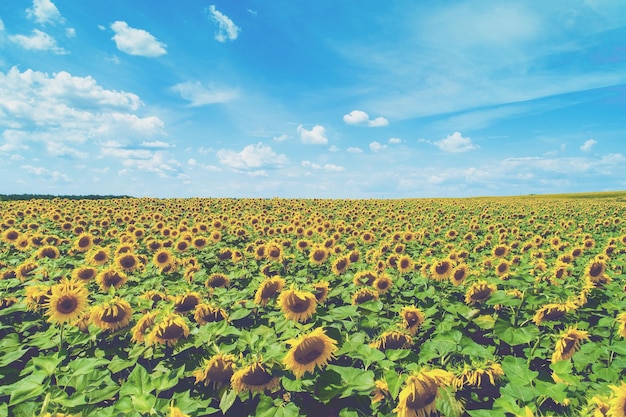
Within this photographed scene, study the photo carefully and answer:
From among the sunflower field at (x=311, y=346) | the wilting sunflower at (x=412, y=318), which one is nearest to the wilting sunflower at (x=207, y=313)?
the sunflower field at (x=311, y=346)

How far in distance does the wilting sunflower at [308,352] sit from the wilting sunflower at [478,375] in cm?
111

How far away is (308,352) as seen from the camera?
306cm

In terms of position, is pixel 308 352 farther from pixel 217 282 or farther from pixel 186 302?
pixel 217 282

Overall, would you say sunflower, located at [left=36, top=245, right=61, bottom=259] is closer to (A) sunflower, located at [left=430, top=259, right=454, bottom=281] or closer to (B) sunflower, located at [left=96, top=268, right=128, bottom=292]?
(B) sunflower, located at [left=96, top=268, right=128, bottom=292]

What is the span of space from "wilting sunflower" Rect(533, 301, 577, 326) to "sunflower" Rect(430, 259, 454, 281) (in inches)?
78.5

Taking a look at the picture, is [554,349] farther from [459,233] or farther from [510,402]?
[459,233]

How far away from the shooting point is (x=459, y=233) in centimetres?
1509

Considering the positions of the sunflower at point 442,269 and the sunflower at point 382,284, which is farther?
the sunflower at point 442,269

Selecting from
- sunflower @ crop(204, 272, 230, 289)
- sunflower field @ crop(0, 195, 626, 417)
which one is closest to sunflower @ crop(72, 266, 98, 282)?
sunflower field @ crop(0, 195, 626, 417)

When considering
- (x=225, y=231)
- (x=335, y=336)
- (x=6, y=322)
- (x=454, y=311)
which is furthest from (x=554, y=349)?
(x=225, y=231)

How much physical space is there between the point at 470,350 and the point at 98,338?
3.96 m

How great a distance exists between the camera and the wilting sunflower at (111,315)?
13.0ft

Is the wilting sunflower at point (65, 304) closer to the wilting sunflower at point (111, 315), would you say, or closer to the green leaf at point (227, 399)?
the wilting sunflower at point (111, 315)

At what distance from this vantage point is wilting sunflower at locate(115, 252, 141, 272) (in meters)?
6.94
